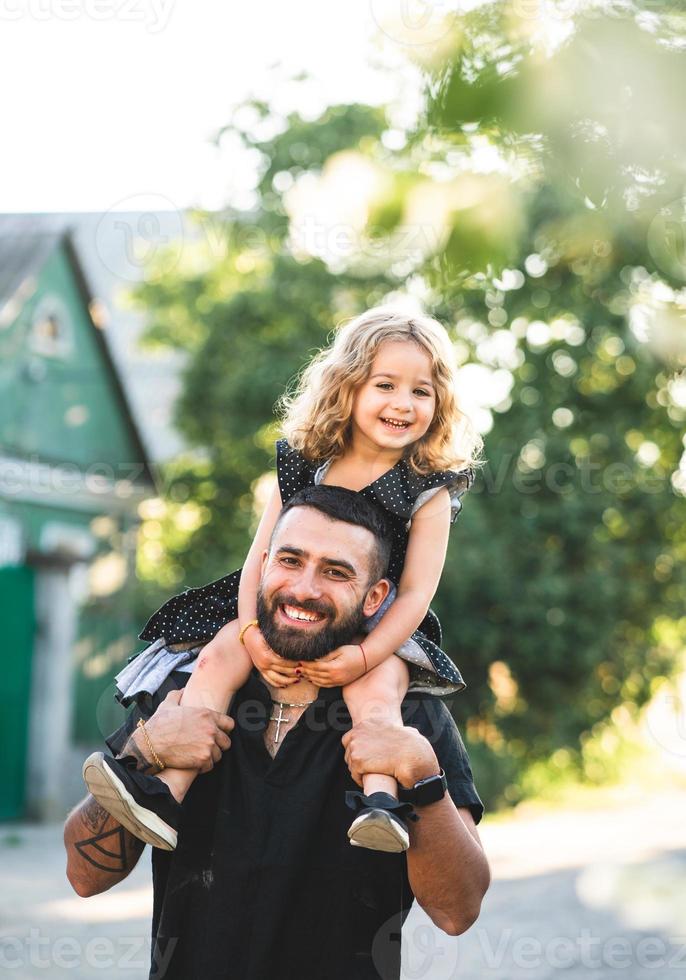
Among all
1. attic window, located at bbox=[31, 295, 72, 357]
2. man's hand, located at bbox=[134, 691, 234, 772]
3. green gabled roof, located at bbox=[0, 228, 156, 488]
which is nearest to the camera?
man's hand, located at bbox=[134, 691, 234, 772]

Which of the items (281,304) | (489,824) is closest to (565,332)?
(281,304)

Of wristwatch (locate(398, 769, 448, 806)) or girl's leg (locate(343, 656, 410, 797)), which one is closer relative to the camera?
wristwatch (locate(398, 769, 448, 806))

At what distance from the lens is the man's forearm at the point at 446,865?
2836mm

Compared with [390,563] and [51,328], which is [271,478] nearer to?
[51,328]

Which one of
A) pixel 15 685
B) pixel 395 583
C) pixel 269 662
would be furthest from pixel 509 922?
pixel 15 685

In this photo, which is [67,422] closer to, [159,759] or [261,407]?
[261,407]

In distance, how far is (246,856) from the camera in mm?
2891

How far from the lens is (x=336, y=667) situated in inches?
118

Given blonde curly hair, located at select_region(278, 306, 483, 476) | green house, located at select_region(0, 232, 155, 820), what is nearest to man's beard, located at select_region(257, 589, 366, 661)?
blonde curly hair, located at select_region(278, 306, 483, 476)

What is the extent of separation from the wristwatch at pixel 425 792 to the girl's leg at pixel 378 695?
0.14 ft

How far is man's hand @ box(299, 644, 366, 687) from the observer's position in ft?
9.87

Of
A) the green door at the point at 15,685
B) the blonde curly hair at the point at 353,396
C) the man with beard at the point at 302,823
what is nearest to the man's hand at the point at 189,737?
the man with beard at the point at 302,823

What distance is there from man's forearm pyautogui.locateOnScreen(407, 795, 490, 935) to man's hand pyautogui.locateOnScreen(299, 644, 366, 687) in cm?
37

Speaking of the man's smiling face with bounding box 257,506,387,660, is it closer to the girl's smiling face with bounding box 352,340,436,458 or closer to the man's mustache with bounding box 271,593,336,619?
the man's mustache with bounding box 271,593,336,619
